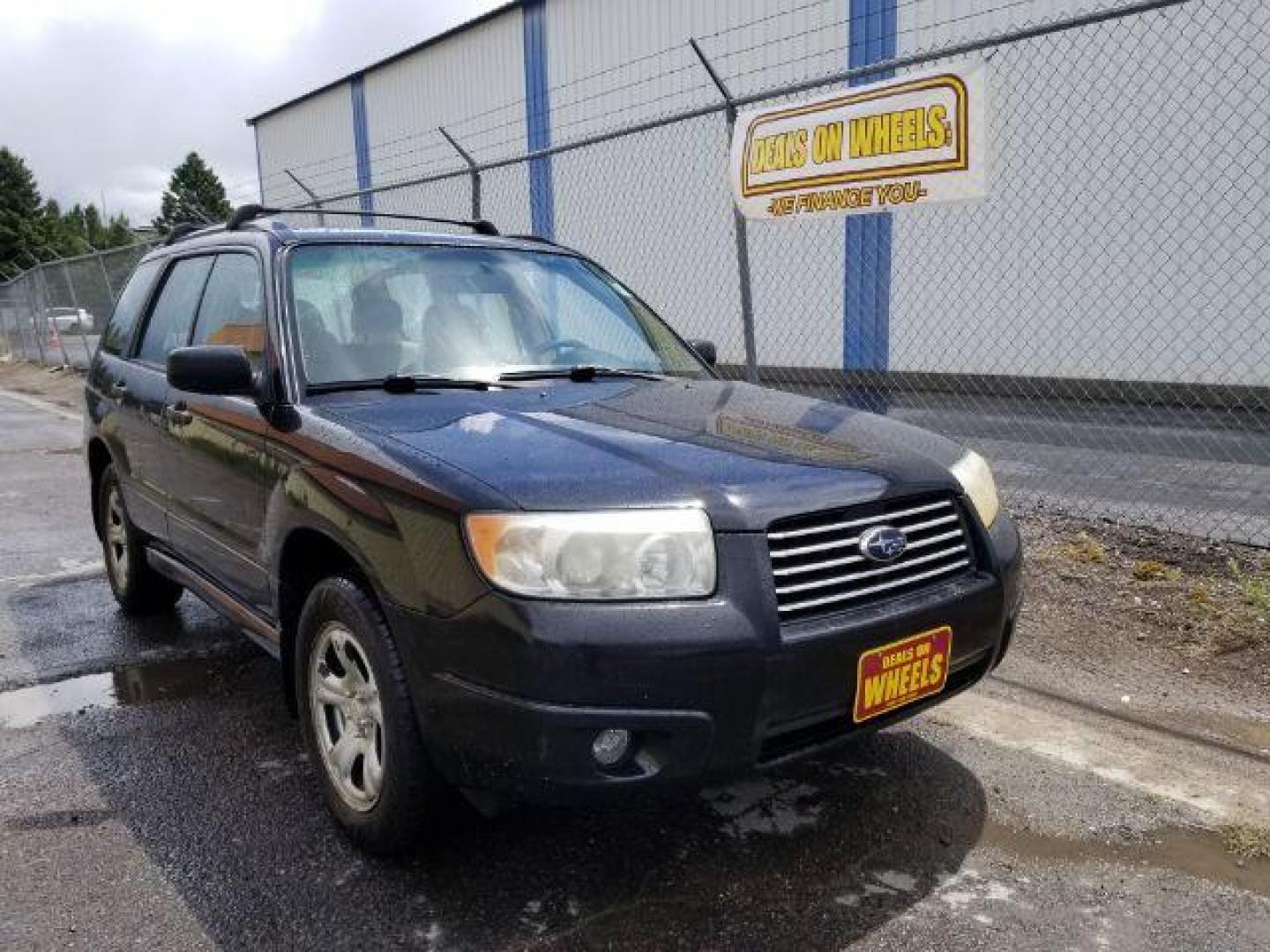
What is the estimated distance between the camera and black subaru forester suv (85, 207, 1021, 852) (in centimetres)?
218

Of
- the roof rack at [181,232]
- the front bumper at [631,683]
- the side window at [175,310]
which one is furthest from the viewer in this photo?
the roof rack at [181,232]

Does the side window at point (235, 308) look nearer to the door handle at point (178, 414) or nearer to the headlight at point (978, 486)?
the door handle at point (178, 414)

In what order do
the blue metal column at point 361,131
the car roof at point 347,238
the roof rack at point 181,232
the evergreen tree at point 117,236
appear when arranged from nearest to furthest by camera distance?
the car roof at point 347,238
the roof rack at point 181,232
the blue metal column at point 361,131
the evergreen tree at point 117,236

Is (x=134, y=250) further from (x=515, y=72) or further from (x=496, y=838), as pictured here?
(x=496, y=838)

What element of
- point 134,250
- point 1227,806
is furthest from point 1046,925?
point 134,250

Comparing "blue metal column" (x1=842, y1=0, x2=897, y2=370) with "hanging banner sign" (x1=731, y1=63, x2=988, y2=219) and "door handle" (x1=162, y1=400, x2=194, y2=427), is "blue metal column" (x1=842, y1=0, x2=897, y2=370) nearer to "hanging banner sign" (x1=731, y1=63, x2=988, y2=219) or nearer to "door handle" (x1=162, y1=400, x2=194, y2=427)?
"hanging banner sign" (x1=731, y1=63, x2=988, y2=219)

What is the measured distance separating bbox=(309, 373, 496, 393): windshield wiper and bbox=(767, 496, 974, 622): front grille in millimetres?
1258

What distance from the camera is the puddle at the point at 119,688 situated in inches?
149

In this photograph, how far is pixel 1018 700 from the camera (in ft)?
12.3

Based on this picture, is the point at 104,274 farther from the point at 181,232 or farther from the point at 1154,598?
the point at 1154,598

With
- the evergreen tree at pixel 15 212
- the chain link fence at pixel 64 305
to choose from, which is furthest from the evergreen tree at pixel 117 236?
the chain link fence at pixel 64 305

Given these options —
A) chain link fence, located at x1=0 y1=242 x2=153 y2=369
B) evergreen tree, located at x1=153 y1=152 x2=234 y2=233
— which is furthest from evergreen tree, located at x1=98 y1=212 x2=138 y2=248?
chain link fence, located at x1=0 y1=242 x2=153 y2=369

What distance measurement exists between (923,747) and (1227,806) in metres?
0.88

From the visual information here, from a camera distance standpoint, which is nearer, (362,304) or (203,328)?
(362,304)
